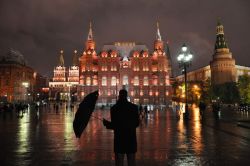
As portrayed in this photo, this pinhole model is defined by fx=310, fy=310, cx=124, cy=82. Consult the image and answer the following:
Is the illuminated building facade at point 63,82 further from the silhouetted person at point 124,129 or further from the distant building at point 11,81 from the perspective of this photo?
the silhouetted person at point 124,129

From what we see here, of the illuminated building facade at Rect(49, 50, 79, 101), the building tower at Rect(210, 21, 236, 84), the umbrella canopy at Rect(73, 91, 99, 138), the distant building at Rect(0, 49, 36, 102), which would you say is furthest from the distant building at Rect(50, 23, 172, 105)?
the umbrella canopy at Rect(73, 91, 99, 138)

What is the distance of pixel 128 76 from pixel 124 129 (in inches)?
4696

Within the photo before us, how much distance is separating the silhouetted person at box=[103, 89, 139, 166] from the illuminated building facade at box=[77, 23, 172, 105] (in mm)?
115594

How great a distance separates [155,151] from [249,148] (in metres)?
→ 4.18

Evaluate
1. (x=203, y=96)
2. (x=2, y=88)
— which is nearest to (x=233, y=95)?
(x=203, y=96)

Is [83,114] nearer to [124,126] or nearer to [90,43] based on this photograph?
[124,126]

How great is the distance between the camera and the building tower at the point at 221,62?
147000mm

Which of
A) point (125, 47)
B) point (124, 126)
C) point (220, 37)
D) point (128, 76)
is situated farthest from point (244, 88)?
point (124, 126)

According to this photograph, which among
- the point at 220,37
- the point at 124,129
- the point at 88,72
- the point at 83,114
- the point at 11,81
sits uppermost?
the point at 220,37

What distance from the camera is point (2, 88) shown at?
11594 cm

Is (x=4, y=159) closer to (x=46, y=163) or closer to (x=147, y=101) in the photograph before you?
(x=46, y=163)

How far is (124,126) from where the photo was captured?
6.98 meters

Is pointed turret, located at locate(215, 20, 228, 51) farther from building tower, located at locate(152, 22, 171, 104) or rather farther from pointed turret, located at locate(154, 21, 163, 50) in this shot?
building tower, located at locate(152, 22, 171, 104)

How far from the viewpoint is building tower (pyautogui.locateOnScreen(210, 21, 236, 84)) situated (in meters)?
147
